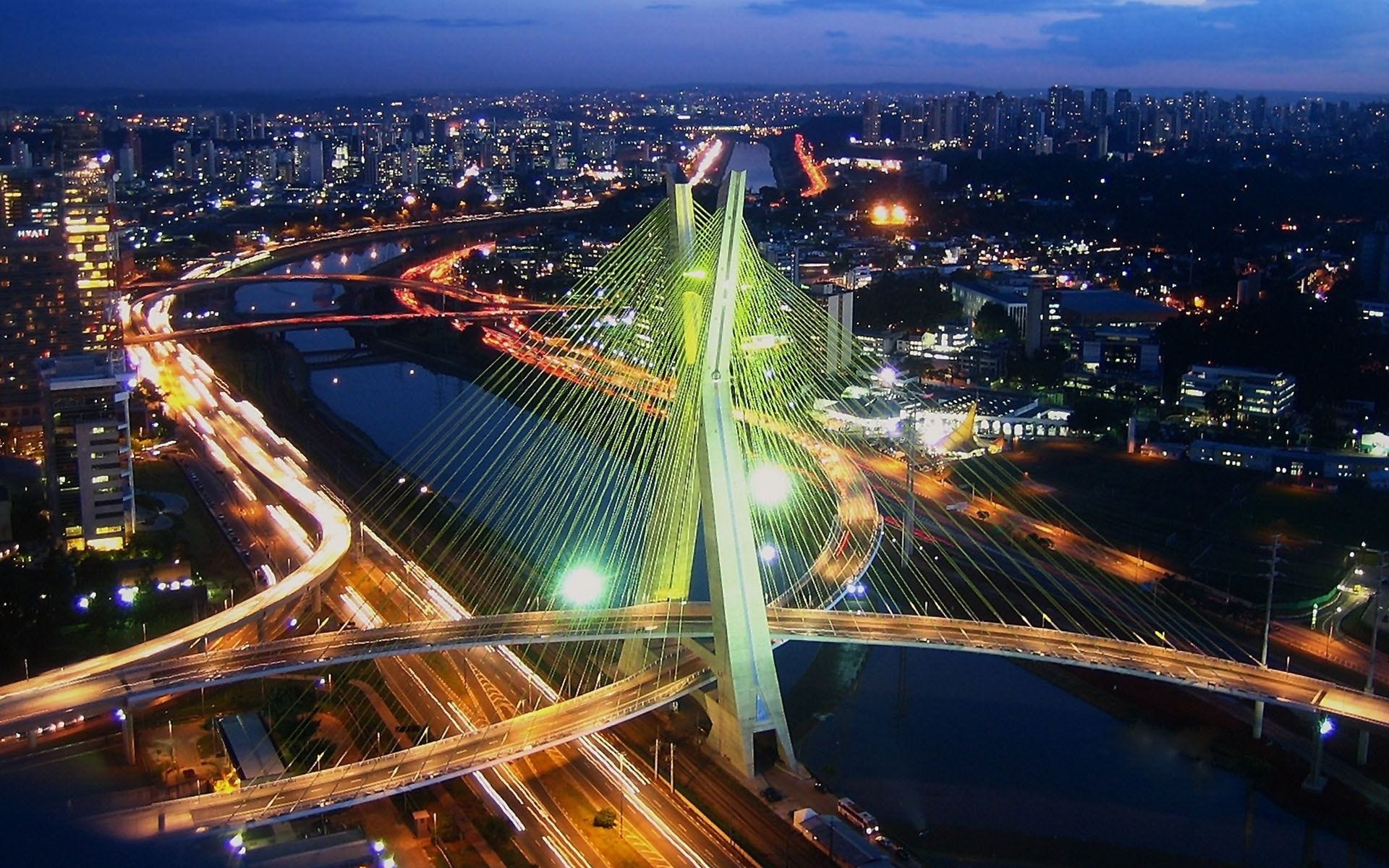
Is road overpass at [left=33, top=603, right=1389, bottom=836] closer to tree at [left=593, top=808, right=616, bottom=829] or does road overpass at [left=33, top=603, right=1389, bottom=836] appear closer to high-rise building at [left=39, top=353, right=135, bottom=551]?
tree at [left=593, top=808, right=616, bottom=829]

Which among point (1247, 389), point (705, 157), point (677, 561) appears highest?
point (705, 157)

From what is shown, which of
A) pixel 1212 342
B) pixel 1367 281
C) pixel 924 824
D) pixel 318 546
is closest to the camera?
pixel 924 824

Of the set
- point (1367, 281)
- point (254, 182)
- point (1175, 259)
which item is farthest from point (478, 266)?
point (254, 182)

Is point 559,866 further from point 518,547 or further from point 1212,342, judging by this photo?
point 1212,342

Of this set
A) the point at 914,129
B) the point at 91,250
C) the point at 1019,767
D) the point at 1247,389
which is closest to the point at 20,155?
the point at 91,250

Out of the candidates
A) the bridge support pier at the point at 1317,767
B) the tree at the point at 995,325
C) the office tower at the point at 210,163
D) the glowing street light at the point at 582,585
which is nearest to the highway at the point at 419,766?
the glowing street light at the point at 582,585

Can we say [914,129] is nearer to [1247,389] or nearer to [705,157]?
[705,157]

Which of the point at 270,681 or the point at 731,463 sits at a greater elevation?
the point at 731,463
